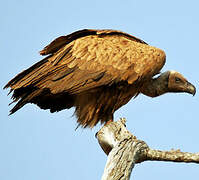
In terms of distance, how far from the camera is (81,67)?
26.6 ft

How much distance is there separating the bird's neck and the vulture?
1.81 feet

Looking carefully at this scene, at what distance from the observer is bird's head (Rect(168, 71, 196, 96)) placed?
9562 millimetres

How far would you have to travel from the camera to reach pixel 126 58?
827 centimetres

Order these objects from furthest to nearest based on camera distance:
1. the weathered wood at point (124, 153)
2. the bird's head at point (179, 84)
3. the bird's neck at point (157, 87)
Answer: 1. the bird's head at point (179, 84)
2. the bird's neck at point (157, 87)
3. the weathered wood at point (124, 153)

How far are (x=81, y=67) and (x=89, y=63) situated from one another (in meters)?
0.17

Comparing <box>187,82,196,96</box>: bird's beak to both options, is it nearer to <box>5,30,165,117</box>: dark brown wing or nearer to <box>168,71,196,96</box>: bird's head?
<box>168,71,196,96</box>: bird's head

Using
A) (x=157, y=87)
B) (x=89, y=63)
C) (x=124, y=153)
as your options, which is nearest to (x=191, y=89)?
(x=157, y=87)

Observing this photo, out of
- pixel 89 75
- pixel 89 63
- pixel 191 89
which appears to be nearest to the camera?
pixel 89 75

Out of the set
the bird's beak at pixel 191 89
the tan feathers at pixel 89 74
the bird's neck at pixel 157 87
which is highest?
the bird's beak at pixel 191 89

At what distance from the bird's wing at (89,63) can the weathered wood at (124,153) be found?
42.1 inches

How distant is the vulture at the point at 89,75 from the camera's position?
25.7ft

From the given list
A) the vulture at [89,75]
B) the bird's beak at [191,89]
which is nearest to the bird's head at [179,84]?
the bird's beak at [191,89]

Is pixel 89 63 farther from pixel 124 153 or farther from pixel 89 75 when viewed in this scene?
pixel 124 153

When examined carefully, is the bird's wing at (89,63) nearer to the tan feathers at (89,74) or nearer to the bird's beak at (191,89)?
the tan feathers at (89,74)
